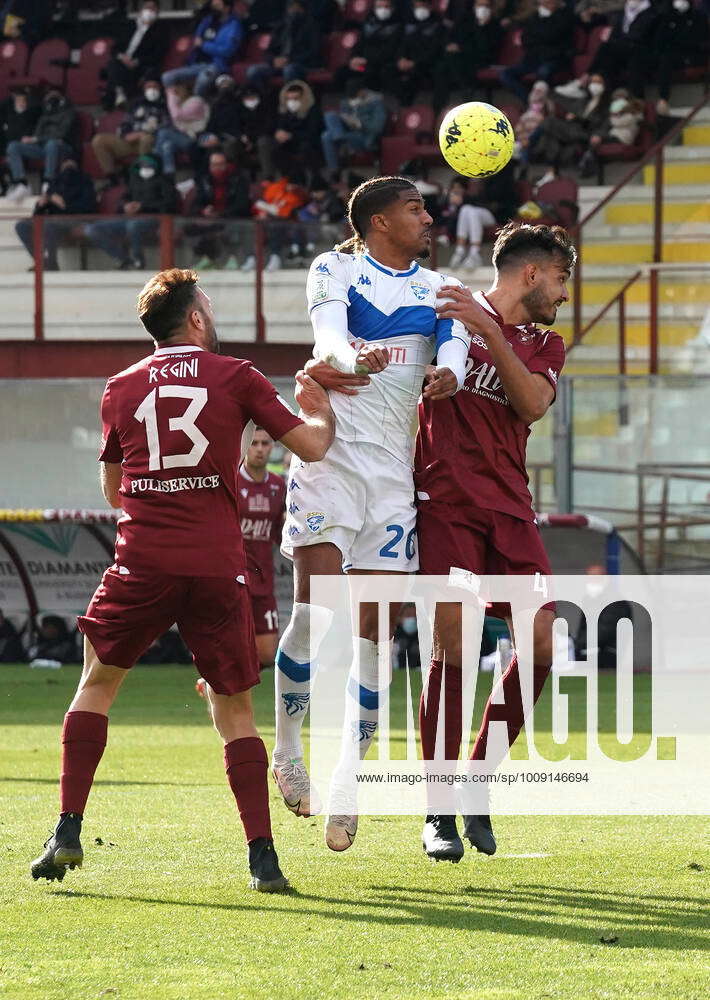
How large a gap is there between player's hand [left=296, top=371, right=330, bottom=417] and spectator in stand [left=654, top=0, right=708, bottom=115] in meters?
15.6

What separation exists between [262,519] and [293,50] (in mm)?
12917

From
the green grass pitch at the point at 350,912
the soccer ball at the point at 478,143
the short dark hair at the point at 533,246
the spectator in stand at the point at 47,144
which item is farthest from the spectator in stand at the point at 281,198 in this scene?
the green grass pitch at the point at 350,912

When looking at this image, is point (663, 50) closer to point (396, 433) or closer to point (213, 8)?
point (213, 8)

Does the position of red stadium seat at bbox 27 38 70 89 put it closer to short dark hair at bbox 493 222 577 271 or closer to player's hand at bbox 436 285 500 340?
short dark hair at bbox 493 222 577 271

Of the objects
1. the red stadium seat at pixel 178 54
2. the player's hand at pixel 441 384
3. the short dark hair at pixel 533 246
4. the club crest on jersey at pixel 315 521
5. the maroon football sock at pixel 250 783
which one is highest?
the red stadium seat at pixel 178 54

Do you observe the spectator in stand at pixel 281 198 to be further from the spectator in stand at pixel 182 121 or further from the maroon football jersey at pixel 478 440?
the maroon football jersey at pixel 478 440

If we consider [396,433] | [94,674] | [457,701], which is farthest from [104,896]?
[396,433]

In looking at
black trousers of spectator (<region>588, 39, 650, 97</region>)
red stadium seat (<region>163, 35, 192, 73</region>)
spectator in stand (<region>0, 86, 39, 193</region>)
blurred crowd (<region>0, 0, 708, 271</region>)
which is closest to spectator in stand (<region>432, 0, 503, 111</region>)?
blurred crowd (<region>0, 0, 708, 271</region>)

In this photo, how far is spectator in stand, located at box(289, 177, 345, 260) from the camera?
16.8 meters

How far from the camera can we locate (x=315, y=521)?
5.70m

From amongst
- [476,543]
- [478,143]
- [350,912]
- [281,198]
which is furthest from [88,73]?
[350,912]

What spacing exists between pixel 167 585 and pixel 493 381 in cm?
152

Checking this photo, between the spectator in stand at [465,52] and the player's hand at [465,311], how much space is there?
16336 millimetres

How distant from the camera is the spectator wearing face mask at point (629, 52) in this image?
20.3 meters
